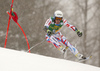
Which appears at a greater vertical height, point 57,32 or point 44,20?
point 44,20

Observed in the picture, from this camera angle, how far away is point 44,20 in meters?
2.88

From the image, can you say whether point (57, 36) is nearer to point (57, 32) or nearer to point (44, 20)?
point (57, 32)

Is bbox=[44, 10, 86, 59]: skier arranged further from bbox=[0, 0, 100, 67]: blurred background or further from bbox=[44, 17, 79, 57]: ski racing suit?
bbox=[0, 0, 100, 67]: blurred background

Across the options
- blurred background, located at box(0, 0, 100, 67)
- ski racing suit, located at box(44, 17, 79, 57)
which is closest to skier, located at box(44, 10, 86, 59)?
ski racing suit, located at box(44, 17, 79, 57)

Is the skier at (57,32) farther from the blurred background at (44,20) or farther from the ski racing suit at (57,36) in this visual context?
the blurred background at (44,20)

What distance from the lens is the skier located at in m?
2.57

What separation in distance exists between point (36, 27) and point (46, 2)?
0.54m

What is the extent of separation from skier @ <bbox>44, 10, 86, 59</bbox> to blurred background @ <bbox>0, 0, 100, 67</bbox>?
0.42 ft

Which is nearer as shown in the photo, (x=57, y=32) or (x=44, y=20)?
(x=57, y=32)

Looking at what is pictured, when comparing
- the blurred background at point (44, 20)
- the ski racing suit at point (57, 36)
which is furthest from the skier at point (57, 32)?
the blurred background at point (44, 20)

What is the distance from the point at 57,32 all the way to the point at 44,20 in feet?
1.26

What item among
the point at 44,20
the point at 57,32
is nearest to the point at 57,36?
the point at 57,32

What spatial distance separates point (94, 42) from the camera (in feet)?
10.6

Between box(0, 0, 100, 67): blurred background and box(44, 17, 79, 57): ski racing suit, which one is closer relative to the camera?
box(44, 17, 79, 57): ski racing suit
